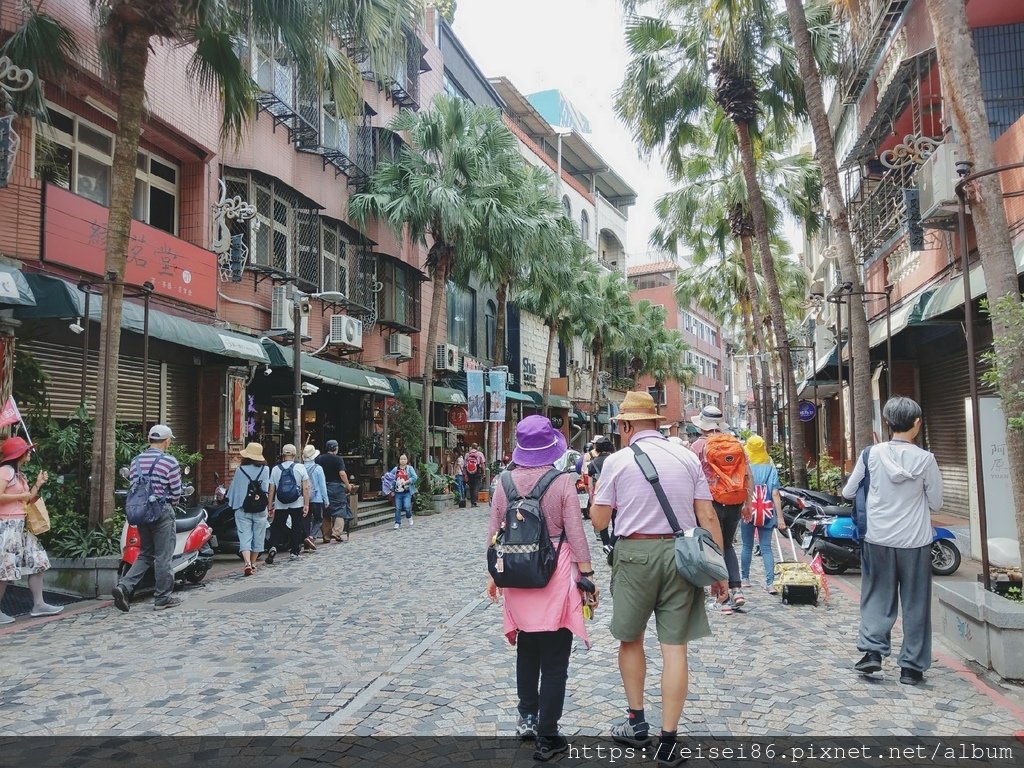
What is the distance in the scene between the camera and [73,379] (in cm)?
1195

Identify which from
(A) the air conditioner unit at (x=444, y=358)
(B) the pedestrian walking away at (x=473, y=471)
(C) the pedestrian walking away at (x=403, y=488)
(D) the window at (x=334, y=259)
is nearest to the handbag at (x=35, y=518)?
(C) the pedestrian walking away at (x=403, y=488)

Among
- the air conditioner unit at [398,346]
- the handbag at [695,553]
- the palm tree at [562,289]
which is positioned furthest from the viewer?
the palm tree at [562,289]

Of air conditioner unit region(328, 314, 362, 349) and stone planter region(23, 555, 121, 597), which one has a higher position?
air conditioner unit region(328, 314, 362, 349)

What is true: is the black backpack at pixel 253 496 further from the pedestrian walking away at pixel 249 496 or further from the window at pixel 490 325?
the window at pixel 490 325

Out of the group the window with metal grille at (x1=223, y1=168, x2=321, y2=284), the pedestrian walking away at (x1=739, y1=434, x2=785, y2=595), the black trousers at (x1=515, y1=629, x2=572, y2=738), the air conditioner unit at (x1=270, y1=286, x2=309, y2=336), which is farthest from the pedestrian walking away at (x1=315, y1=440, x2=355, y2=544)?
the black trousers at (x1=515, y1=629, x2=572, y2=738)

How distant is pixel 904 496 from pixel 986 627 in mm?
1041

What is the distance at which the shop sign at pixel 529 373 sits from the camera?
1503 inches

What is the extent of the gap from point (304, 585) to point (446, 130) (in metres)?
15.3

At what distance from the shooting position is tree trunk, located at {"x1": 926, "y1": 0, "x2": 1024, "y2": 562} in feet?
19.8

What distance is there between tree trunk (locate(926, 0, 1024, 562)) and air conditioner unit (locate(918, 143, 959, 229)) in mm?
4053

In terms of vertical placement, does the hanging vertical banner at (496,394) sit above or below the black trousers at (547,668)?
above

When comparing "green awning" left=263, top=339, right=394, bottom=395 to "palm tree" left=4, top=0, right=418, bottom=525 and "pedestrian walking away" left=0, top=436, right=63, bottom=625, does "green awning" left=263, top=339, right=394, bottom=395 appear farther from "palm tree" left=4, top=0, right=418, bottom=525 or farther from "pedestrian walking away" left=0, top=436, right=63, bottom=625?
"pedestrian walking away" left=0, top=436, right=63, bottom=625

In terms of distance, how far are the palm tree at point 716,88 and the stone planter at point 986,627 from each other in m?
10.7

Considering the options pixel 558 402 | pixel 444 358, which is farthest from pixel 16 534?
pixel 558 402
